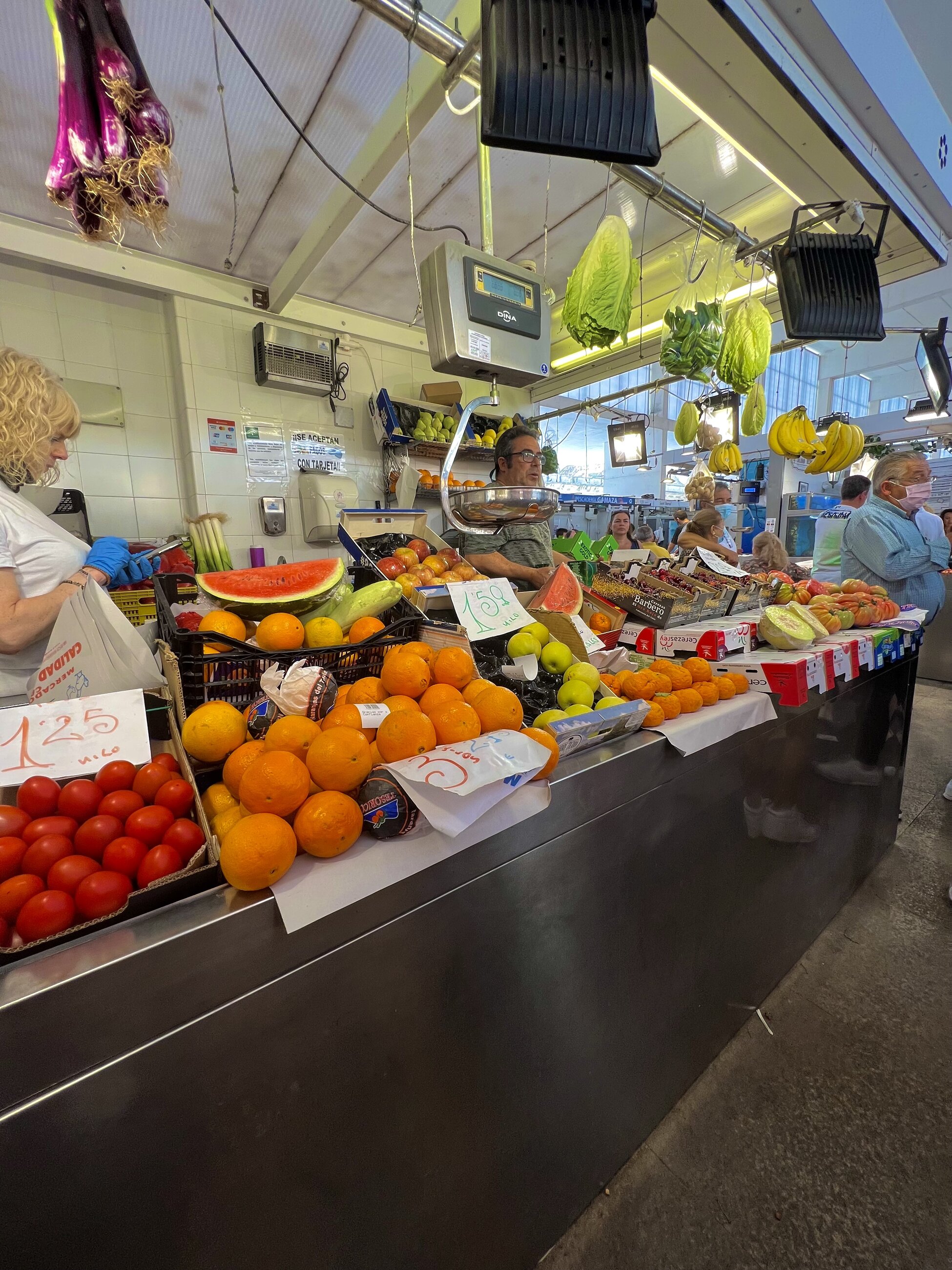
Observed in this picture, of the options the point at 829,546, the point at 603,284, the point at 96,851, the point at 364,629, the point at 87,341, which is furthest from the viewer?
the point at 829,546

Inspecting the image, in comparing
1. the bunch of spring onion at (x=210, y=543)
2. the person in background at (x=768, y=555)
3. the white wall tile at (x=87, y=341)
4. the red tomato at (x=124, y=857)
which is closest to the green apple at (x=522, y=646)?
the red tomato at (x=124, y=857)

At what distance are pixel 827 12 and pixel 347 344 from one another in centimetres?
369

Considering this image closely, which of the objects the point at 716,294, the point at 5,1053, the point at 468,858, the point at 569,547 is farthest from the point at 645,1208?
the point at 716,294

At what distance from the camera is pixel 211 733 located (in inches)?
32.4

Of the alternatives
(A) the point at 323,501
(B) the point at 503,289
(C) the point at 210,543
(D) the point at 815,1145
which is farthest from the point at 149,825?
(A) the point at 323,501

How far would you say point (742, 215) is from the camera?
11.8 feet

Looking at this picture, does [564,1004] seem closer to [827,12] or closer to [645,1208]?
[645,1208]

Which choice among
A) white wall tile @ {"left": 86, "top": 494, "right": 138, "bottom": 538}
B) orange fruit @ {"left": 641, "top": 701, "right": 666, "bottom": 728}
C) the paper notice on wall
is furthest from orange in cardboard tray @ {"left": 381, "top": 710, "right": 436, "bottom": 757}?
the paper notice on wall

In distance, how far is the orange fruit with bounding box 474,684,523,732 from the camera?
0.96 meters

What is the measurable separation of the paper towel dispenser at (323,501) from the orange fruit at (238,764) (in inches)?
146

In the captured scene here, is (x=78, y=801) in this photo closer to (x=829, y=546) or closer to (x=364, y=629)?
(x=364, y=629)

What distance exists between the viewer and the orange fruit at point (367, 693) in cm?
99

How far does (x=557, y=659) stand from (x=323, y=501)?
11.6 ft

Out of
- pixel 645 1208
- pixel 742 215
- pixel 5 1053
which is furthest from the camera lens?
pixel 742 215
